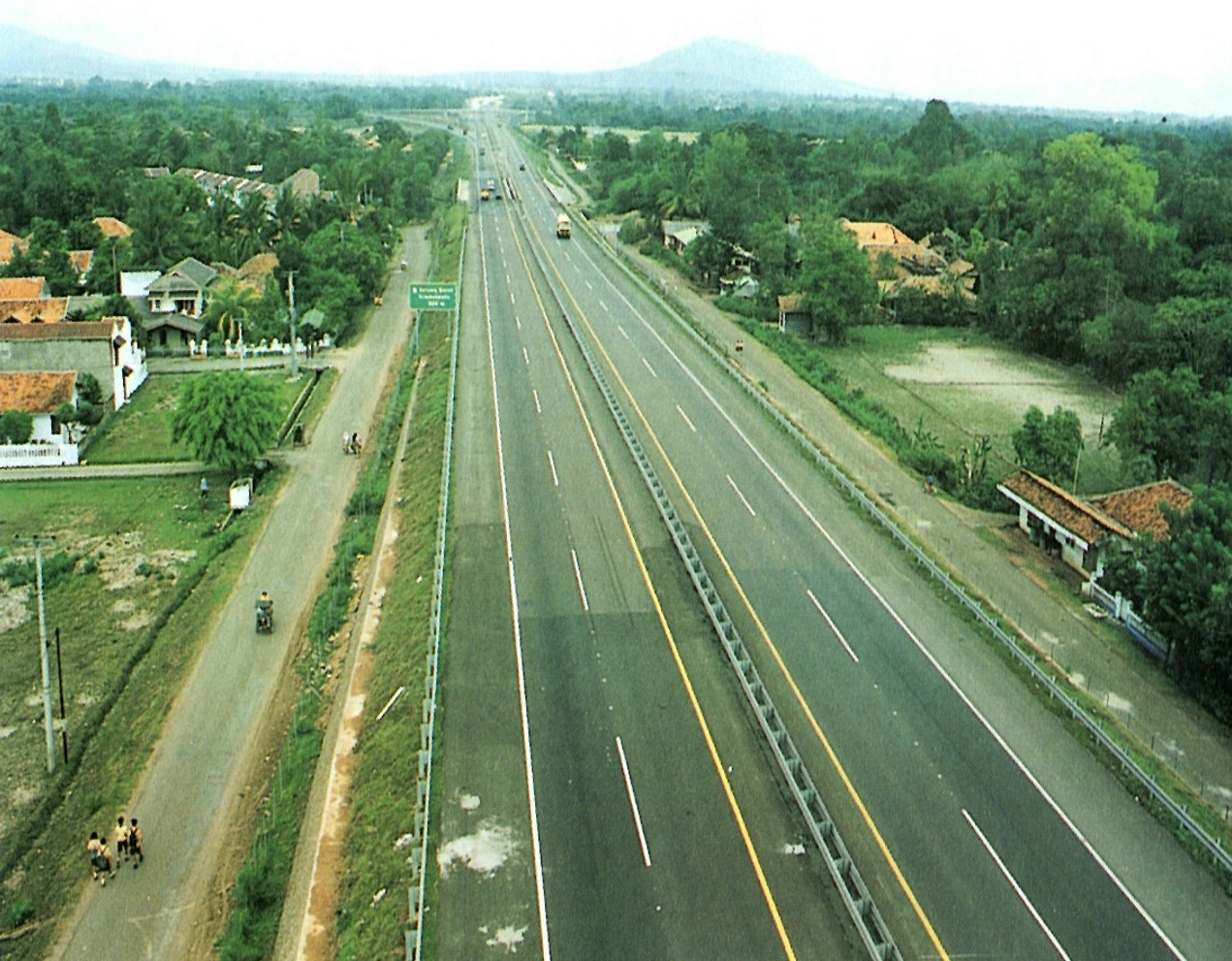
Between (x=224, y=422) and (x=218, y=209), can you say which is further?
(x=218, y=209)

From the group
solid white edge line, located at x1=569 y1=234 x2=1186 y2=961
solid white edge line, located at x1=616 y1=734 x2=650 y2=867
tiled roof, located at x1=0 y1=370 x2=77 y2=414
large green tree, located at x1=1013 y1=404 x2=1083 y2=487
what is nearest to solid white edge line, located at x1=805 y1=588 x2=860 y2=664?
solid white edge line, located at x1=569 y1=234 x2=1186 y2=961

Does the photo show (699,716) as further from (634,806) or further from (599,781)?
(634,806)

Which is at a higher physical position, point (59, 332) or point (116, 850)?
point (59, 332)

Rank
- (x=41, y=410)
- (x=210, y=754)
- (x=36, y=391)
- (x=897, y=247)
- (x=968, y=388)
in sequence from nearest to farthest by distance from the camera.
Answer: (x=210, y=754) < (x=41, y=410) < (x=36, y=391) < (x=968, y=388) < (x=897, y=247)

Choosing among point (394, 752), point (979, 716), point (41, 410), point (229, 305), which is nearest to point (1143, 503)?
point (979, 716)

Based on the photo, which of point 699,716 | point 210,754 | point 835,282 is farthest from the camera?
point 835,282

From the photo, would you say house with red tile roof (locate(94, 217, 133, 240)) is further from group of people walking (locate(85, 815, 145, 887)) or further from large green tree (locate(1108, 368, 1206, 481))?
group of people walking (locate(85, 815, 145, 887))

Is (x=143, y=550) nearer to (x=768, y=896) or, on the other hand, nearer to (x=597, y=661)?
(x=597, y=661)
